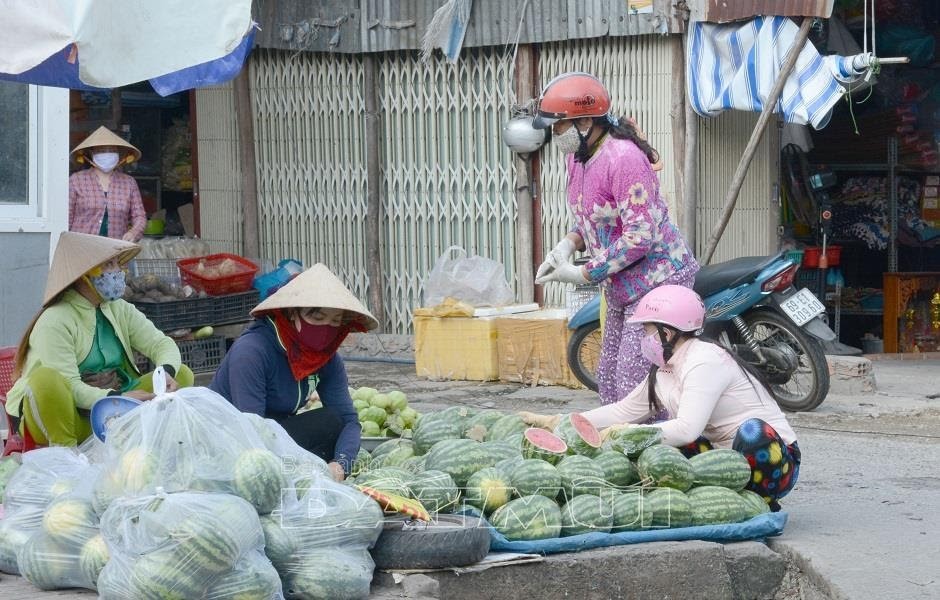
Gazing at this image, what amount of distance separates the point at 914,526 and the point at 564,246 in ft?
6.98

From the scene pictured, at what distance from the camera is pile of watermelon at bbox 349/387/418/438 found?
6694 millimetres

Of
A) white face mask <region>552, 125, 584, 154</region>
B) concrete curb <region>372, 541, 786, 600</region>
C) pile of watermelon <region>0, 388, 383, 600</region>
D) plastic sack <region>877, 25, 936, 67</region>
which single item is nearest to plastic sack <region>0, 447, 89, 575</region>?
pile of watermelon <region>0, 388, 383, 600</region>

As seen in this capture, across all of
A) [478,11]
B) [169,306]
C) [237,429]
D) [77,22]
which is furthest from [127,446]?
[478,11]

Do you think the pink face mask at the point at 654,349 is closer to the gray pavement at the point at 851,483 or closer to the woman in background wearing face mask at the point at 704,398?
the woman in background wearing face mask at the point at 704,398

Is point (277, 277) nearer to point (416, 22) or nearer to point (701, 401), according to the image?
point (416, 22)

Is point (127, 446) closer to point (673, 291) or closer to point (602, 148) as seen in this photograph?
point (673, 291)

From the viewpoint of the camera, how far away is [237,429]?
15.1ft

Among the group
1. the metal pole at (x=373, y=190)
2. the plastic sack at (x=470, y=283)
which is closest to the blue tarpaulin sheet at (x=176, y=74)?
the plastic sack at (x=470, y=283)

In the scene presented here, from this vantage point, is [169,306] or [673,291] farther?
[169,306]

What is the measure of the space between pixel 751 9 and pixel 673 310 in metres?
4.31

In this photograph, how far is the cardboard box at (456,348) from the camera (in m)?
9.89

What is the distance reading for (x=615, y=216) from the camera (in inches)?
258

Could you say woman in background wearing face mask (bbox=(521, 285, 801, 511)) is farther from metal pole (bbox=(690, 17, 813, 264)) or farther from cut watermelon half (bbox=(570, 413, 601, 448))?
metal pole (bbox=(690, 17, 813, 264))

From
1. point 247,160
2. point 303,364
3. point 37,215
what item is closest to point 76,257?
point 303,364
